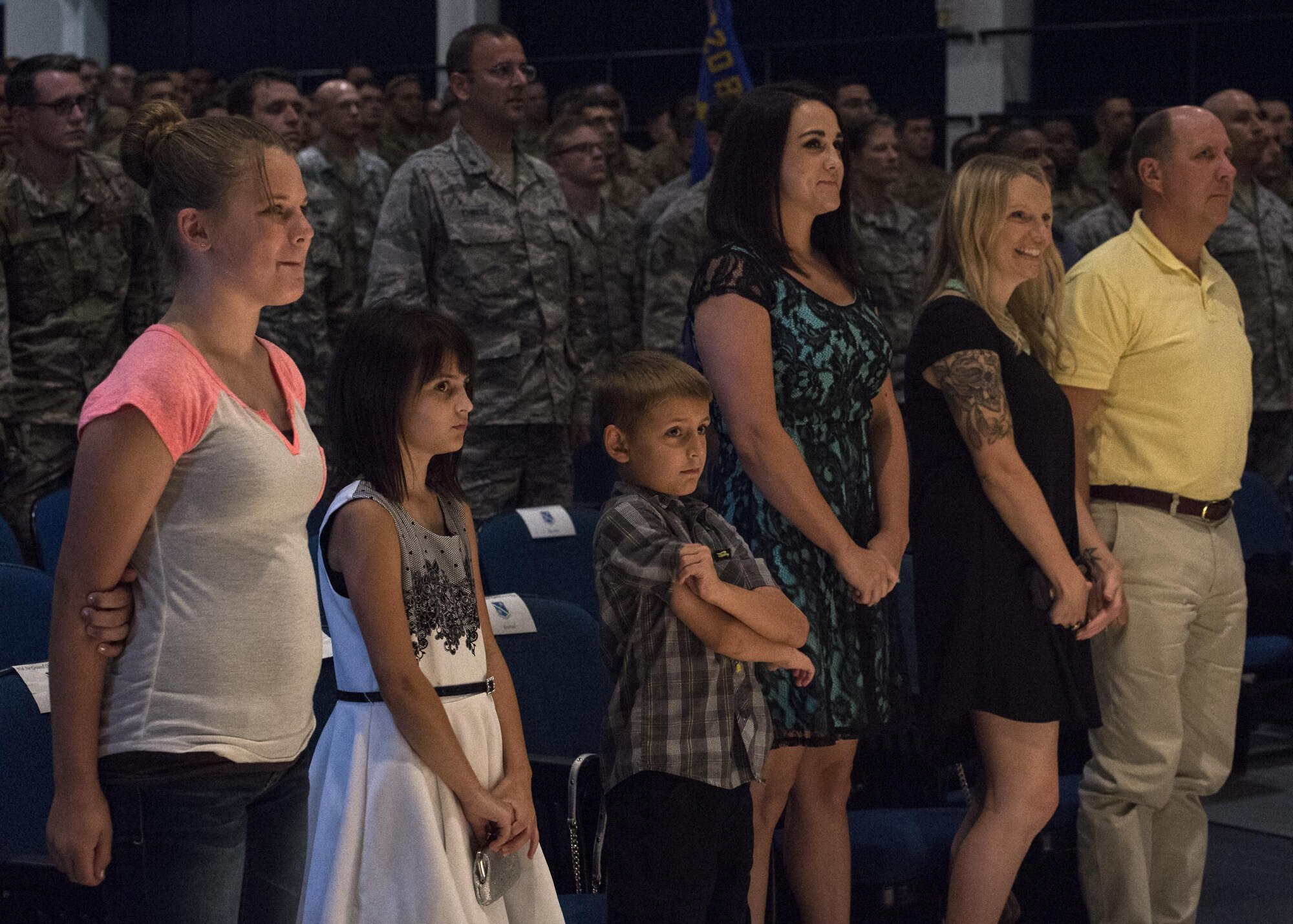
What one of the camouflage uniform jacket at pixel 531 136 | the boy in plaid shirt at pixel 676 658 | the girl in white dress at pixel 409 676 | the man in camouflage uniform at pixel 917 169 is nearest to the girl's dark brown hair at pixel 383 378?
the girl in white dress at pixel 409 676

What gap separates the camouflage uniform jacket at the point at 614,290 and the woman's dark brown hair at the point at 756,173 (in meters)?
2.76

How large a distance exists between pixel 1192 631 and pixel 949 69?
7.46 meters

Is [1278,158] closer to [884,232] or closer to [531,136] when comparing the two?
[884,232]

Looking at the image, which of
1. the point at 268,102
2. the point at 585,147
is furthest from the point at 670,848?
the point at 585,147

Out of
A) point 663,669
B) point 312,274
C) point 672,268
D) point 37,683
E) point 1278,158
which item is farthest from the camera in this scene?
point 1278,158

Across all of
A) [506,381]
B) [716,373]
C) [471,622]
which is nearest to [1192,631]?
[716,373]

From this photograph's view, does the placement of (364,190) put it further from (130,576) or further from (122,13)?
(122,13)

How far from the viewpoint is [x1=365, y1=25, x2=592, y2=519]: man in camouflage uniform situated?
3814mm

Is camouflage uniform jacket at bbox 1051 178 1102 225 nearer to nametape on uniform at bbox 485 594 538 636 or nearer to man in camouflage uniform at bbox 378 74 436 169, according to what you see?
man in camouflage uniform at bbox 378 74 436 169

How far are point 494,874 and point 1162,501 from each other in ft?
4.76

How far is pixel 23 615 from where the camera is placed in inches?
94.4

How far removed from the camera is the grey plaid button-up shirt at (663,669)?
2064 mm

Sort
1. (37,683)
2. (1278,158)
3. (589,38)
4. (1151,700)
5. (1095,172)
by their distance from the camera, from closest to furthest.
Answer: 1. (37,683)
2. (1151,700)
3. (1278,158)
4. (1095,172)
5. (589,38)

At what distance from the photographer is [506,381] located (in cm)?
389
